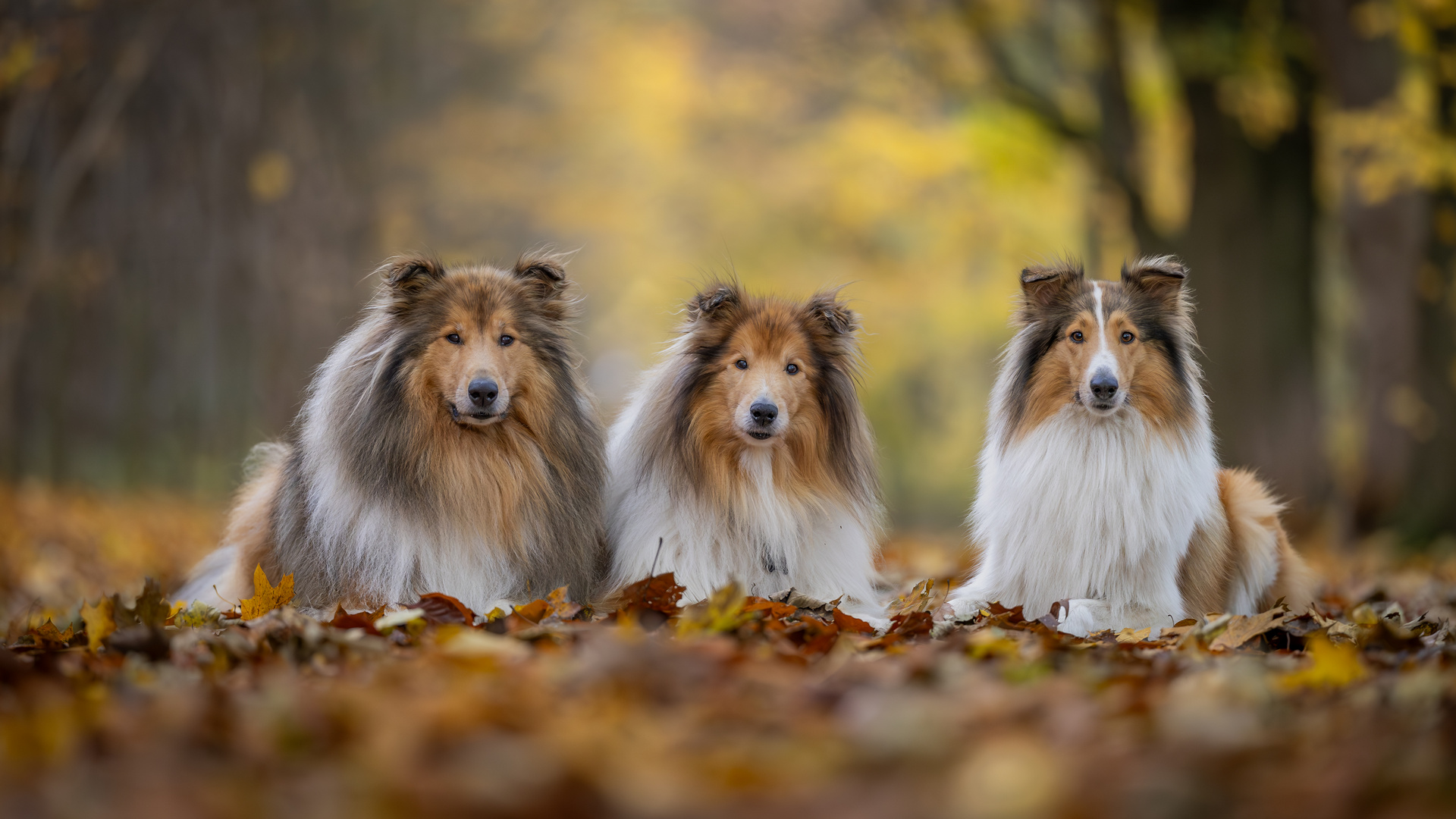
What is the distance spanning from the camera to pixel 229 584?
5883 millimetres

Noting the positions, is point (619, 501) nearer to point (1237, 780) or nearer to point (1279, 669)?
point (1279, 669)

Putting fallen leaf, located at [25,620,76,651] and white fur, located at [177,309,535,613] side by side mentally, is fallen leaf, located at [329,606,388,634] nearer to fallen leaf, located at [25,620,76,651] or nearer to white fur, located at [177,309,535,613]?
white fur, located at [177,309,535,613]

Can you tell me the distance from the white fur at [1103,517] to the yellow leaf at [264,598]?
274cm

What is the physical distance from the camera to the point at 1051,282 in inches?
218

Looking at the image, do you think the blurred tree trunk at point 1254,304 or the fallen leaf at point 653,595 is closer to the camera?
the fallen leaf at point 653,595

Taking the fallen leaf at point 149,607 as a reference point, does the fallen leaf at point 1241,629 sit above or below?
below

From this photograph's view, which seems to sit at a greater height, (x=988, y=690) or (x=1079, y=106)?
(x=1079, y=106)

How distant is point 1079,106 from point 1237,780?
47.7 ft

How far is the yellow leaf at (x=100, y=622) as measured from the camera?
4.08m

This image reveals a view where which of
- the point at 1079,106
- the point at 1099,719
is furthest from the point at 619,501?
the point at 1079,106

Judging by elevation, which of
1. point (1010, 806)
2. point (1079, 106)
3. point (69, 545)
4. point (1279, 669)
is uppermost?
point (1079, 106)

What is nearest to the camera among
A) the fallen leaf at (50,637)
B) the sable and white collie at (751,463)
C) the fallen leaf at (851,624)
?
the fallen leaf at (50,637)

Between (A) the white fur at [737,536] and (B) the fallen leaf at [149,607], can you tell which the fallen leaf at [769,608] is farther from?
(B) the fallen leaf at [149,607]

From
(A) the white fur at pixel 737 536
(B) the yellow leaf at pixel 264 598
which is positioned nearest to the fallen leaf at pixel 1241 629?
(A) the white fur at pixel 737 536
